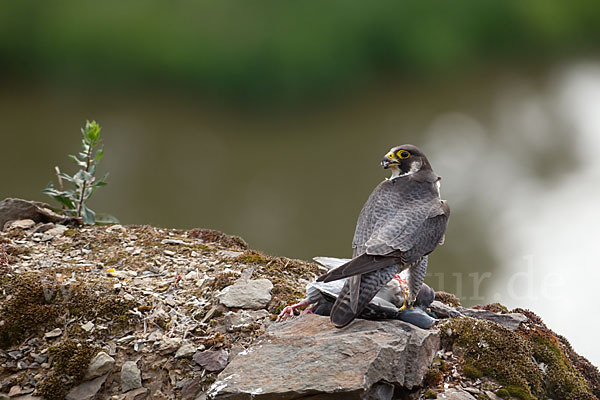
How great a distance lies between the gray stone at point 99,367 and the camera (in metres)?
2.15

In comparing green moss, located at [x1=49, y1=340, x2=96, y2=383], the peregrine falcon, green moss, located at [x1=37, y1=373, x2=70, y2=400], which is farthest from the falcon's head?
green moss, located at [x1=37, y1=373, x2=70, y2=400]

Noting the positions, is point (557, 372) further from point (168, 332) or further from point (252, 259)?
point (168, 332)

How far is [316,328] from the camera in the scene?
2.14 meters

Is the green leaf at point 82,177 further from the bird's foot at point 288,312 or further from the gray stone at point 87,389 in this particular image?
the bird's foot at point 288,312

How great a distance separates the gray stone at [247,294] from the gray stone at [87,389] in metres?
0.48

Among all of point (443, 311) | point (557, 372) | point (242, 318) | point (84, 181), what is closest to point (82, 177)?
point (84, 181)

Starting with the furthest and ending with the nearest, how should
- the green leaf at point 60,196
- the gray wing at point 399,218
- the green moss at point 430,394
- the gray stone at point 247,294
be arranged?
1. the green leaf at point 60,196
2. the gray stone at point 247,294
3. the gray wing at point 399,218
4. the green moss at point 430,394

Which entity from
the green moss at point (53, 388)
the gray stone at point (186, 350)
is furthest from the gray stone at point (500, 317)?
the green moss at point (53, 388)

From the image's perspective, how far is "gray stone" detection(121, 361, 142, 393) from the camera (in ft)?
6.92

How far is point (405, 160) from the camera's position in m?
2.38

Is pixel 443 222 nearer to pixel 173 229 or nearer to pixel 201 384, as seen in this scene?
pixel 201 384

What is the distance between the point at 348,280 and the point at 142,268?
1017 millimetres

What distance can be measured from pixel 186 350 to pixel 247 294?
330mm

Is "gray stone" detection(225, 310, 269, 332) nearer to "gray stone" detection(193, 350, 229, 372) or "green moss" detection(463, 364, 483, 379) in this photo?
"gray stone" detection(193, 350, 229, 372)
